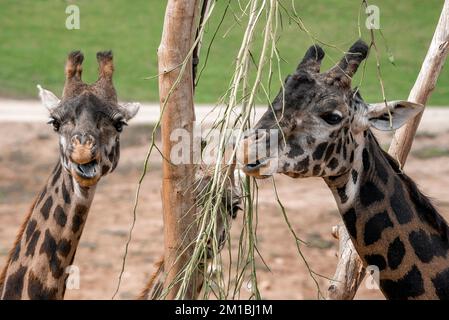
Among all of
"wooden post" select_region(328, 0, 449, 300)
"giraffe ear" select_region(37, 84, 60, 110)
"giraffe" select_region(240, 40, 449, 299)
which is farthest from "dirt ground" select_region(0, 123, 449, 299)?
"giraffe" select_region(240, 40, 449, 299)

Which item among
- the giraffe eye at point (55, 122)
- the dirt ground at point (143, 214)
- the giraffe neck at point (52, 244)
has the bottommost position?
the dirt ground at point (143, 214)

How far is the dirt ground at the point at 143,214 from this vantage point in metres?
13.0

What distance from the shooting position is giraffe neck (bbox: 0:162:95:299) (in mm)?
7723

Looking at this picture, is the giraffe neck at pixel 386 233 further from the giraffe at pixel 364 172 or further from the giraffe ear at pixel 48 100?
the giraffe ear at pixel 48 100

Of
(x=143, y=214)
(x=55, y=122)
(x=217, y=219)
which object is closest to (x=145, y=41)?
(x=143, y=214)

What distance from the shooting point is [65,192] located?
7.80 m

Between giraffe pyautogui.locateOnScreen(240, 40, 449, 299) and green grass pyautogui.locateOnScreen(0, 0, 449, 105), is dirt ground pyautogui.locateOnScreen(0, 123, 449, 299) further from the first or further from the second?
giraffe pyautogui.locateOnScreen(240, 40, 449, 299)

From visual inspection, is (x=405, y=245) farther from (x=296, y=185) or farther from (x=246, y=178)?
(x=296, y=185)

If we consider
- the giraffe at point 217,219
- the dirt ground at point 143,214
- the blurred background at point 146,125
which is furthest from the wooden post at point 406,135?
the dirt ground at point 143,214

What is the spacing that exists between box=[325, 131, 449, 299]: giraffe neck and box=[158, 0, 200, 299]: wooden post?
0.99m

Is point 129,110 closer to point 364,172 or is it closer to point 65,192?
point 65,192

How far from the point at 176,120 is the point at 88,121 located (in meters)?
1.08

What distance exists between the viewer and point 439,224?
7.18m

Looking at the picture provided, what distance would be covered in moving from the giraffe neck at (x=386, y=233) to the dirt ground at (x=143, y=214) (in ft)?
17.4
